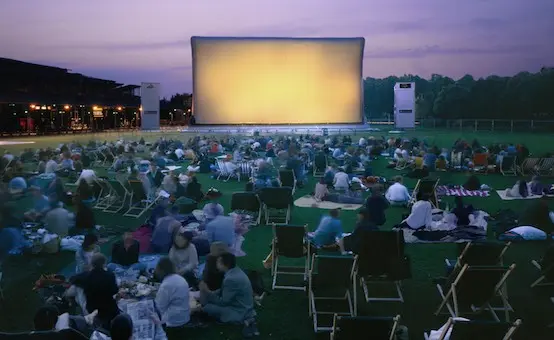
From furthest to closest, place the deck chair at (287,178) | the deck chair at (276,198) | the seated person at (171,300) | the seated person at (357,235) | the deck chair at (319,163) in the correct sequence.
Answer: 1. the deck chair at (319,163)
2. the deck chair at (287,178)
3. the deck chair at (276,198)
4. the seated person at (357,235)
5. the seated person at (171,300)

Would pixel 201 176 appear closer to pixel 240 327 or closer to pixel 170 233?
pixel 170 233

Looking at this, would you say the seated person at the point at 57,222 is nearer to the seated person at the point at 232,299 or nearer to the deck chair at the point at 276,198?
the deck chair at the point at 276,198

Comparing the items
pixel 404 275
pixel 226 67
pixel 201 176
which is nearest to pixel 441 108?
pixel 226 67

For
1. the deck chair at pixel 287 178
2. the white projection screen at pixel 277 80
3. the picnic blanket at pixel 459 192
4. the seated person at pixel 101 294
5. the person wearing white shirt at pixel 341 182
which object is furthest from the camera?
the white projection screen at pixel 277 80

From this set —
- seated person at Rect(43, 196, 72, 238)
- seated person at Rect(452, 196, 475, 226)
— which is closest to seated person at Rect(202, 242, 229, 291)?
seated person at Rect(43, 196, 72, 238)

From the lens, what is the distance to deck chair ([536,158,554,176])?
15898mm

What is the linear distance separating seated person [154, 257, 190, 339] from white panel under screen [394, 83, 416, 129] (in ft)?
111

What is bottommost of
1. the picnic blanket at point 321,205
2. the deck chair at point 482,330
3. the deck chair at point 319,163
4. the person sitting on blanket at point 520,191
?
the picnic blanket at point 321,205

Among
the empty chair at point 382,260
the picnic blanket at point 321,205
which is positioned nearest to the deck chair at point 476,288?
the empty chair at point 382,260

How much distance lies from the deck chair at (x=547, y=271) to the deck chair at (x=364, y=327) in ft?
11.7

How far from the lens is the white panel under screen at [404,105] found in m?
37.2

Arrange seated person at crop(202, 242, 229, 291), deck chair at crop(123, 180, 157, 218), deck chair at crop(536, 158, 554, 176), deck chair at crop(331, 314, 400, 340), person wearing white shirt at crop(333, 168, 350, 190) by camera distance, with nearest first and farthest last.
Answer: deck chair at crop(331, 314, 400, 340), seated person at crop(202, 242, 229, 291), deck chair at crop(123, 180, 157, 218), person wearing white shirt at crop(333, 168, 350, 190), deck chair at crop(536, 158, 554, 176)

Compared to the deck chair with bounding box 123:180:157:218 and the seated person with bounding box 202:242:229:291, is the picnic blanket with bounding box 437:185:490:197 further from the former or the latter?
the seated person with bounding box 202:242:229:291

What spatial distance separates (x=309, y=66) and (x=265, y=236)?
109 feet
